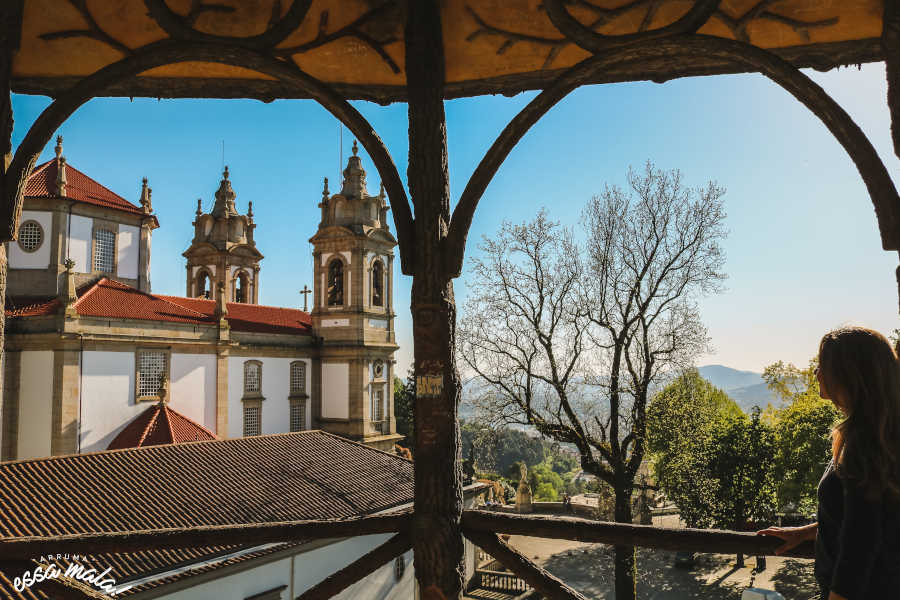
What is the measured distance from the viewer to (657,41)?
2.29m

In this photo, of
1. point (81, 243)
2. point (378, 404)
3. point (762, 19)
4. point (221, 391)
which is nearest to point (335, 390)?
point (378, 404)

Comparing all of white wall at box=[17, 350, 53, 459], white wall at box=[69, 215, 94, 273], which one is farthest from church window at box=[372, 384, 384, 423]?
white wall at box=[17, 350, 53, 459]

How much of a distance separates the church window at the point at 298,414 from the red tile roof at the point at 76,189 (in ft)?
36.2

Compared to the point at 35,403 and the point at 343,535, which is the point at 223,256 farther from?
the point at 343,535

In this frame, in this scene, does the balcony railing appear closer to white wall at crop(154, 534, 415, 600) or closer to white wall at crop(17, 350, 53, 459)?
white wall at crop(154, 534, 415, 600)

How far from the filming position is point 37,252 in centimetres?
2348

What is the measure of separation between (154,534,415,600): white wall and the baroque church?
29.5 feet

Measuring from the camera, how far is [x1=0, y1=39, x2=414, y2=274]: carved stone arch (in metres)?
2.46

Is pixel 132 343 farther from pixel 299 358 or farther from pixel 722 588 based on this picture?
pixel 722 588

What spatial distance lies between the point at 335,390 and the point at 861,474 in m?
29.6

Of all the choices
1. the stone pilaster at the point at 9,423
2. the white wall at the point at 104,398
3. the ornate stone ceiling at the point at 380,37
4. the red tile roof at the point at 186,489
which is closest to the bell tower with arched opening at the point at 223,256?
the white wall at the point at 104,398

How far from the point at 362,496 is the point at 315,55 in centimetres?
1383

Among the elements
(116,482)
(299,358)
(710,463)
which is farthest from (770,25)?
(299,358)

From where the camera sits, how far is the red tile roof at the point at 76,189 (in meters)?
24.2
